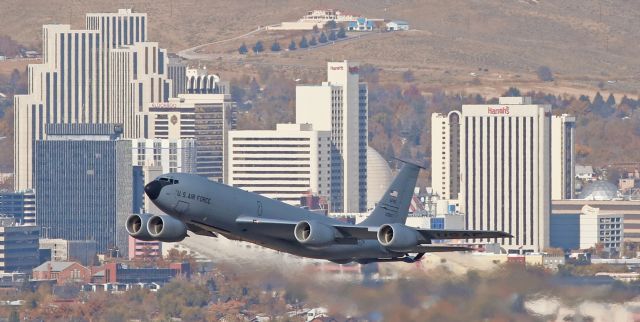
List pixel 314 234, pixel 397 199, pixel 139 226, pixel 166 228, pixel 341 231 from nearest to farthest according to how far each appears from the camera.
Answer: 1. pixel 166 228
2. pixel 139 226
3. pixel 314 234
4. pixel 341 231
5. pixel 397 199

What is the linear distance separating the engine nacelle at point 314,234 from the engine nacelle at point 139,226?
5.48 metres

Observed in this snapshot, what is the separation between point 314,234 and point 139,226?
20.6 ft

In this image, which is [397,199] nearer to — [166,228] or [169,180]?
[169,180]

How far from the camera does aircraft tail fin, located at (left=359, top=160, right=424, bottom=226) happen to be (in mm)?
108438

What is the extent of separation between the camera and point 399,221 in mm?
108688

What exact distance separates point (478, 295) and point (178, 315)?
70.4 metres

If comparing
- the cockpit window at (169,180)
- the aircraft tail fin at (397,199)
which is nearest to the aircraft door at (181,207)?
the cockpit window at (169,180)

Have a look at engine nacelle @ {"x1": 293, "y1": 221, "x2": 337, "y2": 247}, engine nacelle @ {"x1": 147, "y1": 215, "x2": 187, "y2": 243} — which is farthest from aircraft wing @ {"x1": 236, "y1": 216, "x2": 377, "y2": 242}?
engine nacelle @ {"x1": 147, "y1": 215, "x2": 187, "y2": 243}

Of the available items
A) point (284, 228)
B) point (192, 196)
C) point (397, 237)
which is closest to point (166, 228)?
point (192, 196)

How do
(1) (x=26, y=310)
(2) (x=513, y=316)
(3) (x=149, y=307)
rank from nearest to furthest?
(2) (x=513, y=316), (3) (x=149, y=307), (1) (x=26, y=310)

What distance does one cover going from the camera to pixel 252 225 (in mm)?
97125

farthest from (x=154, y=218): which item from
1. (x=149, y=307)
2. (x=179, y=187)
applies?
(x=149, y=307)

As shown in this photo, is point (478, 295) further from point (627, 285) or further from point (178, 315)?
point (178, 315)

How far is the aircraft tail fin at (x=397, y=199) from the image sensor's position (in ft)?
356
